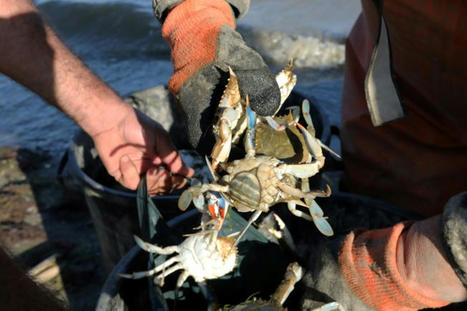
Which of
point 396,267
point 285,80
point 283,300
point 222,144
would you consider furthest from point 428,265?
point 285,80

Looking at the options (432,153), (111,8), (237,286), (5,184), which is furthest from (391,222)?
(111,8)

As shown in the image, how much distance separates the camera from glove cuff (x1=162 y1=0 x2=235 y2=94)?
5.39 ft

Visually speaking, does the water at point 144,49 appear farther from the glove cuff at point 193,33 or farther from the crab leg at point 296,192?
the crab leg at point 296,192

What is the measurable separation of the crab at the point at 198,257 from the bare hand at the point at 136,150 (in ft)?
2.29

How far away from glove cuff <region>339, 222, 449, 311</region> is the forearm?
1277 millimetres

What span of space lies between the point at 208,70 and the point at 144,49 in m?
4.58

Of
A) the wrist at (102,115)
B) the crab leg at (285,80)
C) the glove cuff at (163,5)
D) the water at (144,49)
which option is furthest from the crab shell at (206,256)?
the water at (144,49)

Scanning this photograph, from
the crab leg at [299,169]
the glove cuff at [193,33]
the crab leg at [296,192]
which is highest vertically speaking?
the glove cuff at [193,33]

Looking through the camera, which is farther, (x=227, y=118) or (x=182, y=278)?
(x=182, y=278)

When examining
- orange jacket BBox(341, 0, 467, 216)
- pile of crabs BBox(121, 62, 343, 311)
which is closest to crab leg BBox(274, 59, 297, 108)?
pile of crabs BBox(121, 62, 343, 311)

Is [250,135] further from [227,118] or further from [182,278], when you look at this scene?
[182,278]

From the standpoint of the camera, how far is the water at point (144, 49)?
175 inches

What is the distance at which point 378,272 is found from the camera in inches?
54.1

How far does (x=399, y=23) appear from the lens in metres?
1.97
